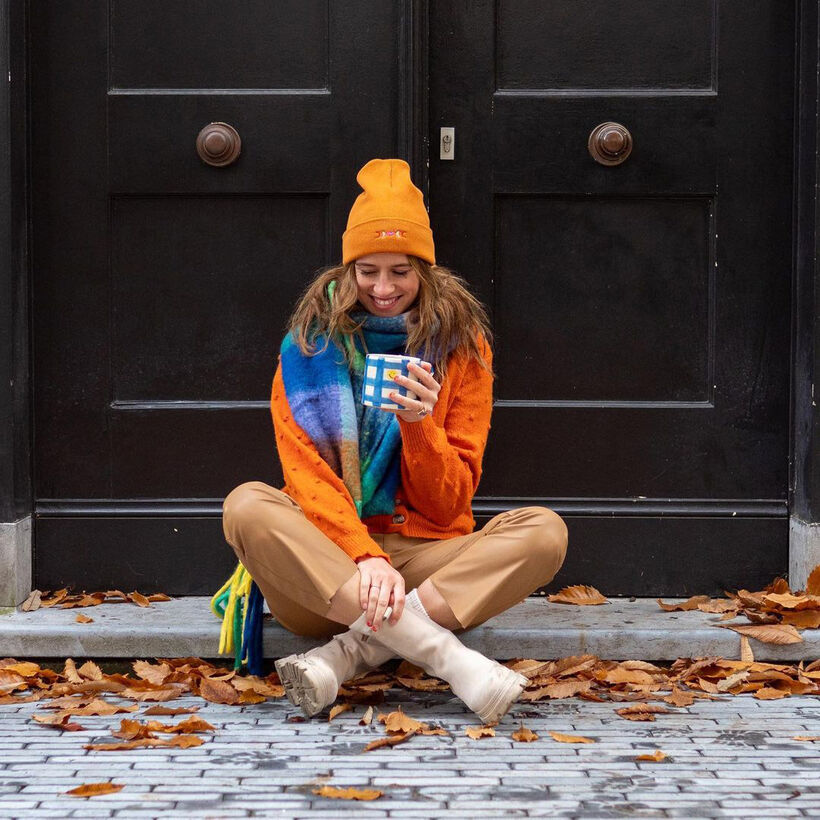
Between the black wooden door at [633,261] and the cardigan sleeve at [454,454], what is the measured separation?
67 cm

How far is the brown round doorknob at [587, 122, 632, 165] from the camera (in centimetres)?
413

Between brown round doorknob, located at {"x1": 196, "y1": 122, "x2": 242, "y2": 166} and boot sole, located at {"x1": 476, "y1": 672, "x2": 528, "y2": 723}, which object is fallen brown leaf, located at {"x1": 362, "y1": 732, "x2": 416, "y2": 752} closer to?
boot sole, located at {"x1": 476, "y1": 672, "x2": 528, "y2": 723}

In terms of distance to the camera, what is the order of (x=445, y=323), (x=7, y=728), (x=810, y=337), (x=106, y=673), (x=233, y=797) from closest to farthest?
(x=233, y=797) → (x=7, y=728) → (x=445, y=323) → (x=106, y=673) → (x=810, y=337)

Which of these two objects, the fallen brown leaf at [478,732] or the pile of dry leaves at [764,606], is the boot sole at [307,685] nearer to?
the fallen brown leaf at [478,732]

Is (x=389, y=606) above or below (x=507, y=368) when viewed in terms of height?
below

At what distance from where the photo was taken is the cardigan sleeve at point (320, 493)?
129 inches

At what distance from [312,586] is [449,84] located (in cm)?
185

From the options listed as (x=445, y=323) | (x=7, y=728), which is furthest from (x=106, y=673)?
(x=445, y=323)

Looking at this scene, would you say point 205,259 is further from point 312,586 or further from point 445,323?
point 312,586

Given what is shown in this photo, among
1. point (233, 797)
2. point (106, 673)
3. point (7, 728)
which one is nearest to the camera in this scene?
point (233, 797)

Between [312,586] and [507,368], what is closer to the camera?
[312,586]

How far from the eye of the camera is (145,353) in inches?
165

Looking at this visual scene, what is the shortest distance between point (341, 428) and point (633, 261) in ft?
4.44

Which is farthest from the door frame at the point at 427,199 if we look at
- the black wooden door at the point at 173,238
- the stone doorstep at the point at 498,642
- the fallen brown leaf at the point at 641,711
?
the fallen brown leaf at the point at 641,711
